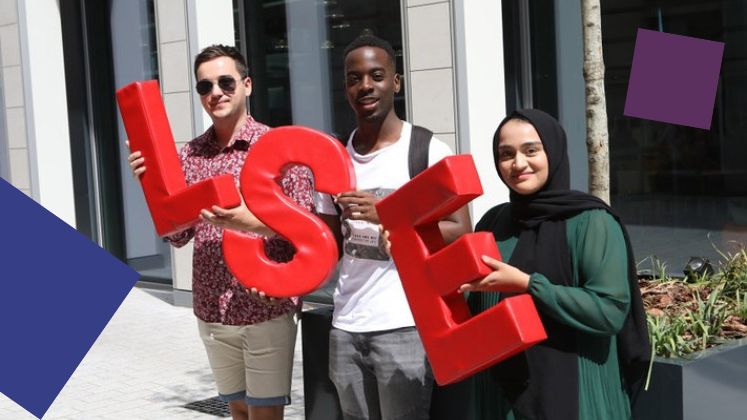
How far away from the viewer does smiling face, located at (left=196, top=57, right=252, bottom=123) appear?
396cm

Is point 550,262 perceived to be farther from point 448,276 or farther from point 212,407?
Result: point 212,407

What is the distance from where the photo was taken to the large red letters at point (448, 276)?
2.97 meters

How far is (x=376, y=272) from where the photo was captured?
3600 millimetres

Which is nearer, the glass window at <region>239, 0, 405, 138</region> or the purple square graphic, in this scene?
the purple square graphic

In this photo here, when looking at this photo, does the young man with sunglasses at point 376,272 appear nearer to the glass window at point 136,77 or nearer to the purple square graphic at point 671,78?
the purple square graphic at point 671,78

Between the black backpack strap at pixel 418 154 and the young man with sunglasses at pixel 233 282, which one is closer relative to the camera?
the black backpack strap at pixel 418 154

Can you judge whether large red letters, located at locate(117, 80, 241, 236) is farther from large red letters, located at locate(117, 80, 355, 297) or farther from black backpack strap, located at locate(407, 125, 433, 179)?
black backpack strap, located at locate(407, 125, 433, 179)

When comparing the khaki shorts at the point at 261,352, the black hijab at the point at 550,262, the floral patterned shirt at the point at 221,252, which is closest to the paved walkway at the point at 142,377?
the khaki shorts at the point at 261,352

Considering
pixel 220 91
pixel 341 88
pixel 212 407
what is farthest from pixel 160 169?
pixel 341 88

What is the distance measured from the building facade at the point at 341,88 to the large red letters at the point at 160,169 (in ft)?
14.3

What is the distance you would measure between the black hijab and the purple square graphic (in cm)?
144

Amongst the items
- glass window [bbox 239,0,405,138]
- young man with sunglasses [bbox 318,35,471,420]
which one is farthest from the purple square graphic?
glass window [bbox 239,0,405,138]

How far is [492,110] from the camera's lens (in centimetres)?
824

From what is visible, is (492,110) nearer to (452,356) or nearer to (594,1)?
(594,1)
